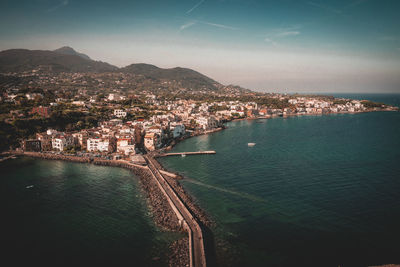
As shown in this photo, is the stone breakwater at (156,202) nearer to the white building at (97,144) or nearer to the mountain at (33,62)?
the white building at (97,144)

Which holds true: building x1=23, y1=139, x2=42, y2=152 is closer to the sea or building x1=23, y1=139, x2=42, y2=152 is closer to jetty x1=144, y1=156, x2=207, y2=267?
the sea

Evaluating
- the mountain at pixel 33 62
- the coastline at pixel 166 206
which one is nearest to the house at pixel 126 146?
the coastline at pixel 166 206

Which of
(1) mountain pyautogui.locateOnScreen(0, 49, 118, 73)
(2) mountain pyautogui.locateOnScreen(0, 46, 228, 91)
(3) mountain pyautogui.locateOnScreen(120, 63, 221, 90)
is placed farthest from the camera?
(3) mountain pyautogui.locateOnScreen(120, 63, 221, 90)

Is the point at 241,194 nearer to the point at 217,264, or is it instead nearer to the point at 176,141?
the point at 217,264

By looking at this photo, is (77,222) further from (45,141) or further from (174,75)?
(174,75)

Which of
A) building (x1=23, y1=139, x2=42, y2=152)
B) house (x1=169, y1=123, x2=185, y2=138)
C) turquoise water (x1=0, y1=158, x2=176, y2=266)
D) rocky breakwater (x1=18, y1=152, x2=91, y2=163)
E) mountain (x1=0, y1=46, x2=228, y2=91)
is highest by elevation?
mountain (x1=0, y1=46, x2=228, y2=91)

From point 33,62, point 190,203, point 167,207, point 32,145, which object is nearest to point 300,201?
point 190,203

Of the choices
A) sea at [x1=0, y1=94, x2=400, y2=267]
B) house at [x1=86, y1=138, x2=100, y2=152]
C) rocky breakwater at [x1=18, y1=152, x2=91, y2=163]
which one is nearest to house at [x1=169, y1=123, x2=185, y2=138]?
sea at [x1=0, y1=94, x2=400, y2=267]
